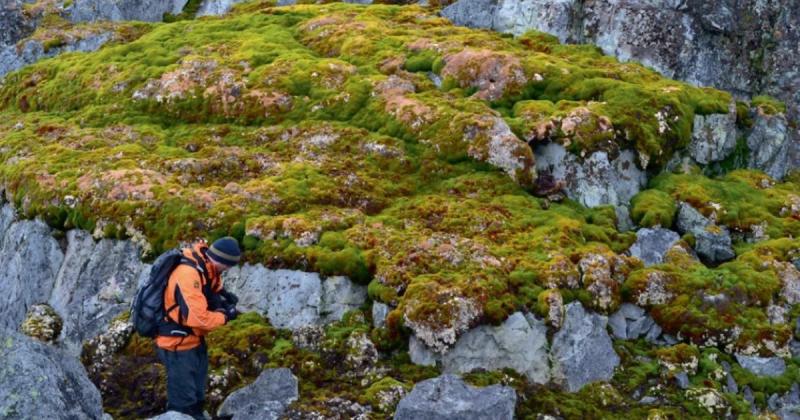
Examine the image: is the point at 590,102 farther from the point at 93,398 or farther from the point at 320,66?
the point at 93,398

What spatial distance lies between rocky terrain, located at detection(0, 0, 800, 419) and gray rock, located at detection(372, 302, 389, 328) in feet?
0.19

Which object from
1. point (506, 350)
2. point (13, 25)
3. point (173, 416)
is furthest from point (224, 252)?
point (13, 25)

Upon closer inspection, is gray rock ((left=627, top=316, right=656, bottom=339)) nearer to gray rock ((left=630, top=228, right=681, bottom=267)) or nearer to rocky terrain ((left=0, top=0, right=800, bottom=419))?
rocky terrain ((left=0, top=0, right=800, bottom=419))

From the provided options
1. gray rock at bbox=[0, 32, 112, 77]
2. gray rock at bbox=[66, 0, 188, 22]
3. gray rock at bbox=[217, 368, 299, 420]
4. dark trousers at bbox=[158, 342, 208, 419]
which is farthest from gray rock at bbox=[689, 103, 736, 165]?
gray rock at bbox=[66, 0, 188, 22]

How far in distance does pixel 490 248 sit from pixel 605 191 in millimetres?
5158

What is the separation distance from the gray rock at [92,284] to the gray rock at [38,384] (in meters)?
5.45

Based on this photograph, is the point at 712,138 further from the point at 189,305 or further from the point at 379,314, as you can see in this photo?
the point at 189,305

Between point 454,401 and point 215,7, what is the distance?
99.5ft

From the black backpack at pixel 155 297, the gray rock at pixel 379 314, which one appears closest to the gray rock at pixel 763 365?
the gray rock at pixel 379 314

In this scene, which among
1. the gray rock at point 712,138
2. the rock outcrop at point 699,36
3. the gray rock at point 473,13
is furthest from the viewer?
the gray rock at point 473,13

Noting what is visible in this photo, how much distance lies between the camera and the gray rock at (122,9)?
39688 mm

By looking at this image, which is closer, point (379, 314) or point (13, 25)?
point (379, 314)

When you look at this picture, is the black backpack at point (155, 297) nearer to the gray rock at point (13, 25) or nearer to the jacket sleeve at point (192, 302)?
the jacket sleeve at point (192, 302)

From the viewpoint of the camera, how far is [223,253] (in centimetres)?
1514
